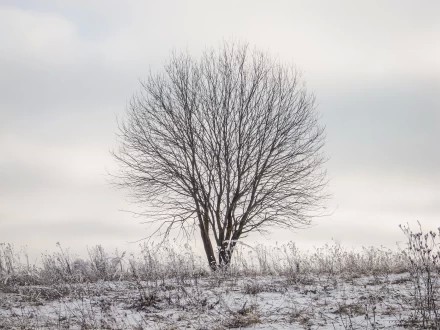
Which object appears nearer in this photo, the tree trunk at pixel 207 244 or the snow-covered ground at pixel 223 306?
the snow-covered ground at pixel 223 306

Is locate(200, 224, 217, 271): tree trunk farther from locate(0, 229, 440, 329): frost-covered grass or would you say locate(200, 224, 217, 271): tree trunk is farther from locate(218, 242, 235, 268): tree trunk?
locate(0, 229, 440, 329): frost-covered grass

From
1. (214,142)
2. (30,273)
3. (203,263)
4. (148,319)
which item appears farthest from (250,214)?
(148,319)

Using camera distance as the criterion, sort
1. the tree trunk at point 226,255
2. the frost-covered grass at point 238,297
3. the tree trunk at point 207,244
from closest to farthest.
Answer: the frost-covered grass at point 238,297
the tree trunk at point 226,255
the tree trunk at point 207,244

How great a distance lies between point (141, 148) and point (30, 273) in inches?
289

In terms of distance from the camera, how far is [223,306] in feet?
24.7

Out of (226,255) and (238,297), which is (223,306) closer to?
(238,297)

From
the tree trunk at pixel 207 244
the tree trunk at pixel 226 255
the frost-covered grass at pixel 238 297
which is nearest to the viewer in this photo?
the frost-covered grass at pixel 238 297

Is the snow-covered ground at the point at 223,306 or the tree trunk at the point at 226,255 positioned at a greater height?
the tree trunk at the point at 226,255

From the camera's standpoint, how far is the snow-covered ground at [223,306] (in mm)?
6637

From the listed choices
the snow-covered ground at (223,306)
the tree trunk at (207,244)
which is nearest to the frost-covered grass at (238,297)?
the snow-covered ground at (223,306)

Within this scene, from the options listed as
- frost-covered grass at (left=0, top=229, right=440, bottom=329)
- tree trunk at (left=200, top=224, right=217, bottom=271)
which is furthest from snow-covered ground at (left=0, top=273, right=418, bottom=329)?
tree trunk at (left=200, top=224, right=217, bottom=271)

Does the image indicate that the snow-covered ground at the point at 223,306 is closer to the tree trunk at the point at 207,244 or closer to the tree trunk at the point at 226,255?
the tree trunk at the point at 226,255

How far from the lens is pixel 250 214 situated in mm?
17281

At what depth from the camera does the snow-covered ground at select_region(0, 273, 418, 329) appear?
6.64 m
